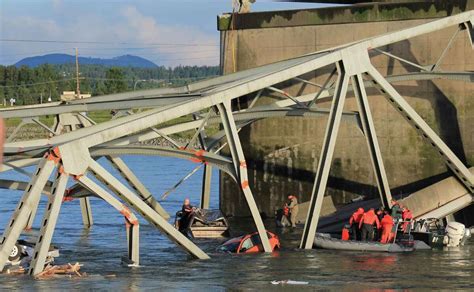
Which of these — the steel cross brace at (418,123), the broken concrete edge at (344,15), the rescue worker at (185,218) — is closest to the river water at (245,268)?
the rescue worker at (185,218)

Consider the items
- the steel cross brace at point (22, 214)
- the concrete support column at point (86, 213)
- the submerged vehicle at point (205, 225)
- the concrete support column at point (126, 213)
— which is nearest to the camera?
the steel cross brace at point (22, 214)

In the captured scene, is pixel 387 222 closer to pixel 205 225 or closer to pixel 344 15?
pixel 205 225

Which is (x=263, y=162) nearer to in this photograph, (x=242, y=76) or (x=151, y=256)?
(x=242, y=76)

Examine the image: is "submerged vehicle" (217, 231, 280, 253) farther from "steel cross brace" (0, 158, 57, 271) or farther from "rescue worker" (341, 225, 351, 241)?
"steel cross brace" (0, 158, 57, 271)

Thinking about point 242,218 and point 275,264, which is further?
point 242,218

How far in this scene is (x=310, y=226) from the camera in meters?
41.4

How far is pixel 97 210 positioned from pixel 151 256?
2477cm

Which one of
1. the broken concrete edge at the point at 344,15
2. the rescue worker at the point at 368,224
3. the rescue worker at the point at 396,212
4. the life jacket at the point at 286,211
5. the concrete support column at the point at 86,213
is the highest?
the broken concrete edge at the point at 344,15

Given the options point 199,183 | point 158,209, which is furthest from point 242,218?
point 199,183

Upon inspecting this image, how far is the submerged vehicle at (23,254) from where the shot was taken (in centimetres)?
3639

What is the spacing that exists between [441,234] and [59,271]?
15.3 metres

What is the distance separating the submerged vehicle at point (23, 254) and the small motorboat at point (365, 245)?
9704 mm

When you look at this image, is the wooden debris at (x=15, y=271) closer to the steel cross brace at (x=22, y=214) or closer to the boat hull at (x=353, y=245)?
the steel cross brace at (x=22, y=214)

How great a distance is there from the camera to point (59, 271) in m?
34.7
